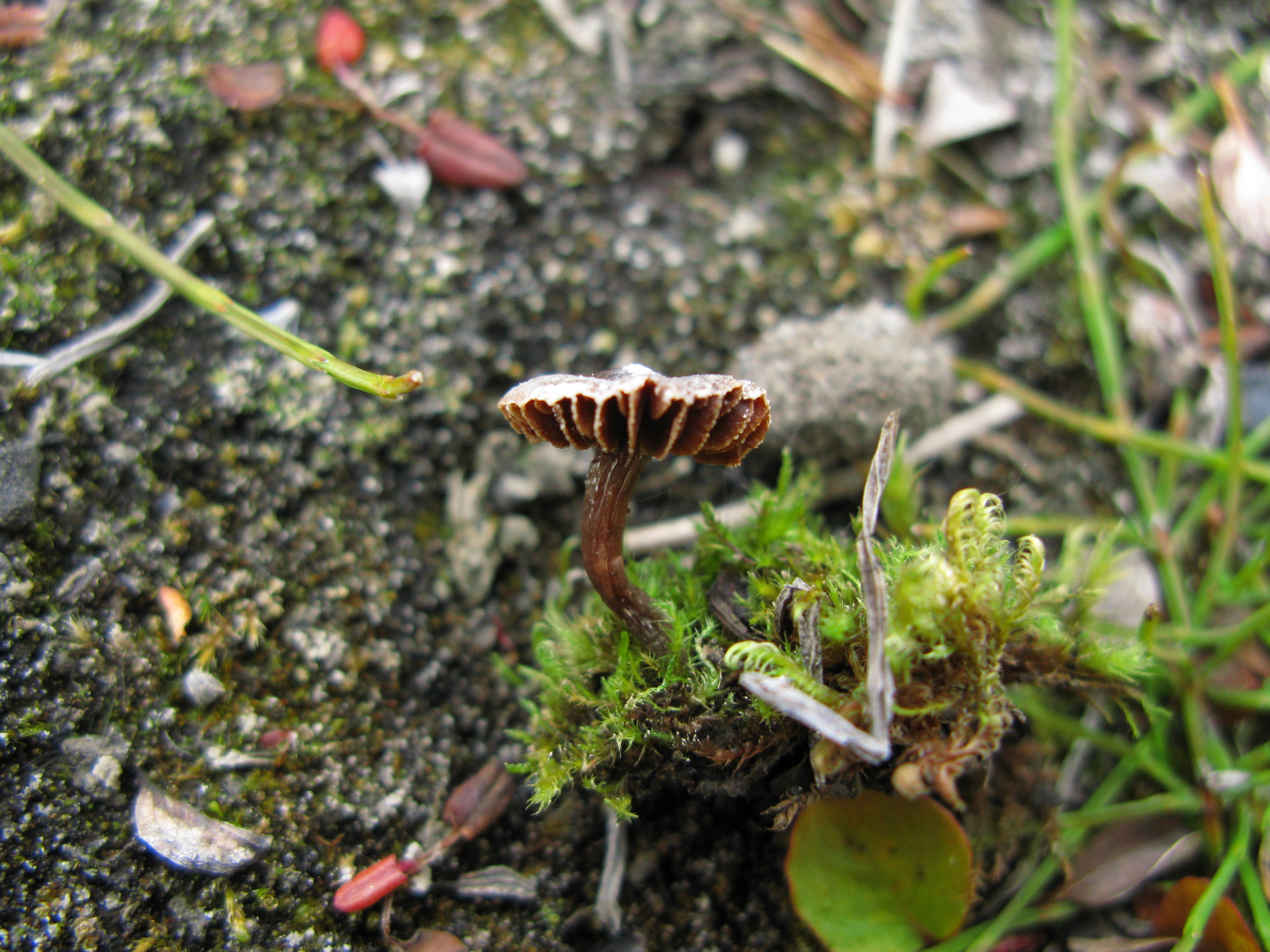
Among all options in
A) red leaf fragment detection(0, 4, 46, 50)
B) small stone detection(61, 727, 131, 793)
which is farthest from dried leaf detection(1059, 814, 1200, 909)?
red leaf fragment detection(0, 4, 46, 50)

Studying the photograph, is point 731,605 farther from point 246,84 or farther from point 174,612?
point 246,84

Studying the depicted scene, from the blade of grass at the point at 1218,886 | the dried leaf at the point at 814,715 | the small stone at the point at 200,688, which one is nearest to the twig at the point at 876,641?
the dried leaf at the point at 814,715

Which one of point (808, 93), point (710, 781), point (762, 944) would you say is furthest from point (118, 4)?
point (762, 944)

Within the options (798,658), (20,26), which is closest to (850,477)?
(798,658)

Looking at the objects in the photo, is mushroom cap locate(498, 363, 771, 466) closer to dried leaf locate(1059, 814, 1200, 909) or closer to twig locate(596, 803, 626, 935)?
twig locate(596, 803, 626, 935)

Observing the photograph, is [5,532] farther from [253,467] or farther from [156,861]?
[156,861]

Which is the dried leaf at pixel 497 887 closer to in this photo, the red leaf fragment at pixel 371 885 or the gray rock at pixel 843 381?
the red leaf fragment at pixel 371 885

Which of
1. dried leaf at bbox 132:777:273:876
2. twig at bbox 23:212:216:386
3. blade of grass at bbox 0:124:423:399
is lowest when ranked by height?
dried leaf at bbox 132:777:273:876
